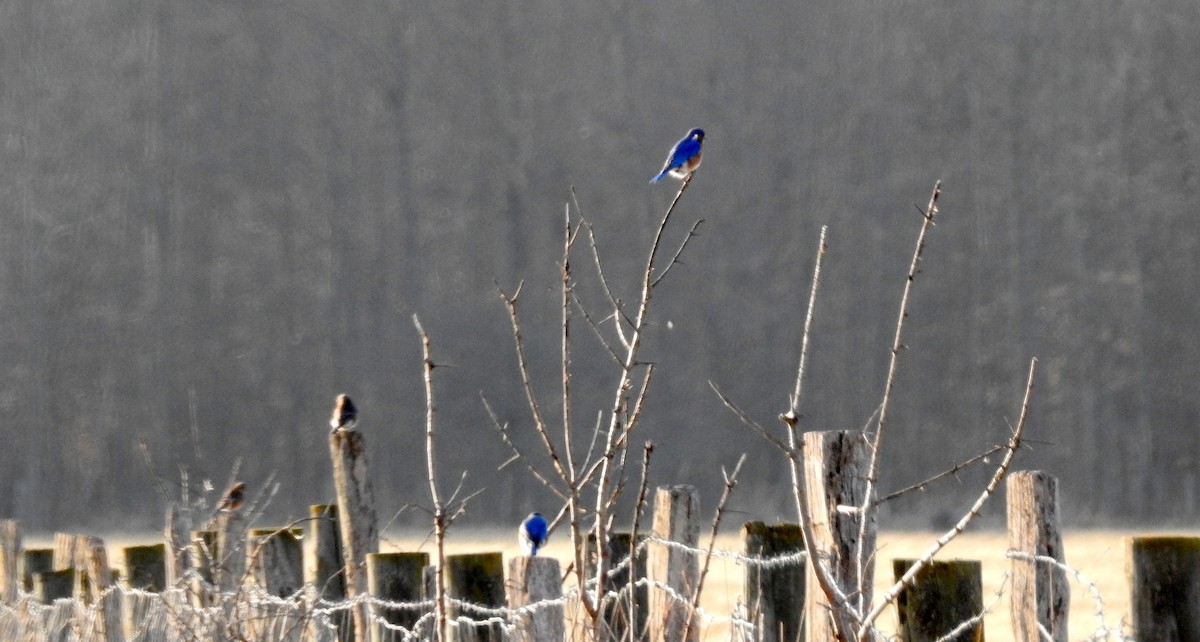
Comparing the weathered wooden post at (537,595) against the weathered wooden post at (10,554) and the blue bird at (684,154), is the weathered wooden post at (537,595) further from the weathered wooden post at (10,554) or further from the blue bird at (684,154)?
the weathered wooden post at (10,554)

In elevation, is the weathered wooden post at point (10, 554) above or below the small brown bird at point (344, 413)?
below

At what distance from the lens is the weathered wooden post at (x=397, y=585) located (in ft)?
12.2

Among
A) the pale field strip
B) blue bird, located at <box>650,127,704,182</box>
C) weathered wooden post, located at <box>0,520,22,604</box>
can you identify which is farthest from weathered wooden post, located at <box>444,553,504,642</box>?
the pale field strip

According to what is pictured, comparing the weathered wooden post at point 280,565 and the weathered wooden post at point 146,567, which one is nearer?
the weathered wooden post at point 280,565

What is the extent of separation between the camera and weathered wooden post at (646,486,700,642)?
12.0 feet

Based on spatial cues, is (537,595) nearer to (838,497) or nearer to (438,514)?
(438,514)

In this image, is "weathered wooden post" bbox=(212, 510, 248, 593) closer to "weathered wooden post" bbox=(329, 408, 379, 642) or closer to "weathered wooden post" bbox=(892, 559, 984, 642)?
"weathered wooden post" bbox=(329, 408, 379, 642)

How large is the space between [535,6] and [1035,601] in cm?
907

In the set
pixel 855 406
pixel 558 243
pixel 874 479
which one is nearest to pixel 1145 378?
pixel 855 406

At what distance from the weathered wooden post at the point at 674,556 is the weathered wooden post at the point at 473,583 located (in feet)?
1.45

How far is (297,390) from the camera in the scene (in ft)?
36.9

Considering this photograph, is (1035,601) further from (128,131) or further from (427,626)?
(128,131)

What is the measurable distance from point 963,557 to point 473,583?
255 inches

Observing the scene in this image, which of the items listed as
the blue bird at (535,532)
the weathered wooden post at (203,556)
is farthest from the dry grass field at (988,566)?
the blue bird at (535,532)
